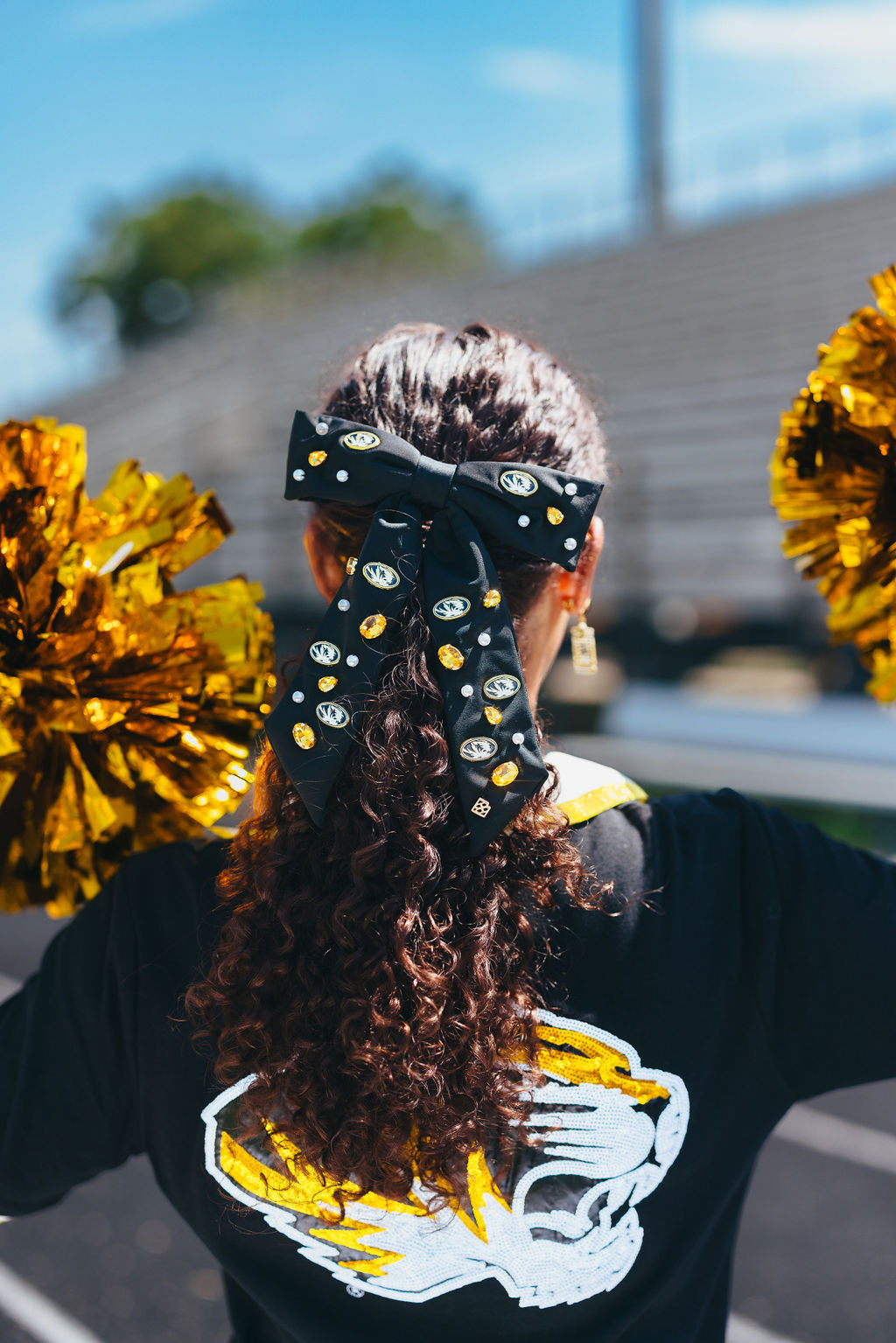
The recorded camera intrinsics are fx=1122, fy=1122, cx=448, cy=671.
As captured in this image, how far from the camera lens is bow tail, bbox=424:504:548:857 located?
2.73 feet

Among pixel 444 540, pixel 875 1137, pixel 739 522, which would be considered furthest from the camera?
pixel 739 522

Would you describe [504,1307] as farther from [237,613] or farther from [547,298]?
[547,298]

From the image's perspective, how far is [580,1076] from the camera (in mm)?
900

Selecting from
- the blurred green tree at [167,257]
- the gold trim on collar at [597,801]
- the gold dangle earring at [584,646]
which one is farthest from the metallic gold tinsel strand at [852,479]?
the blurred green tree at [167,257]

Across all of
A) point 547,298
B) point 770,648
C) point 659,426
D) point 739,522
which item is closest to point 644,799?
point 770,648

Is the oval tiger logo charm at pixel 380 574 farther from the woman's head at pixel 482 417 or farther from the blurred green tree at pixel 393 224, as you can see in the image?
the blurred green tree at pixel 393 224

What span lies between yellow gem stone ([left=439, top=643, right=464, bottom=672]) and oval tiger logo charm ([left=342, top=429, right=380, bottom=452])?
164mm

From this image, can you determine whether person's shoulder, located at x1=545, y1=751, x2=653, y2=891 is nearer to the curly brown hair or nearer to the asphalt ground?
the curly brown hair

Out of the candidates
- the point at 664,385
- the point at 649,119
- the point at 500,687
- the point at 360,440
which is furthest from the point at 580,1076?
the point at 649,119

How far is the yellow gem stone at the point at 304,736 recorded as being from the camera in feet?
2.76

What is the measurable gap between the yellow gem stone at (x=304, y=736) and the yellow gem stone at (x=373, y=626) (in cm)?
8

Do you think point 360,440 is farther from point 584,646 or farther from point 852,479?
point 852,479

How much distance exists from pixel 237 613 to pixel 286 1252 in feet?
1.93

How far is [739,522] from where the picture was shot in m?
11.0
